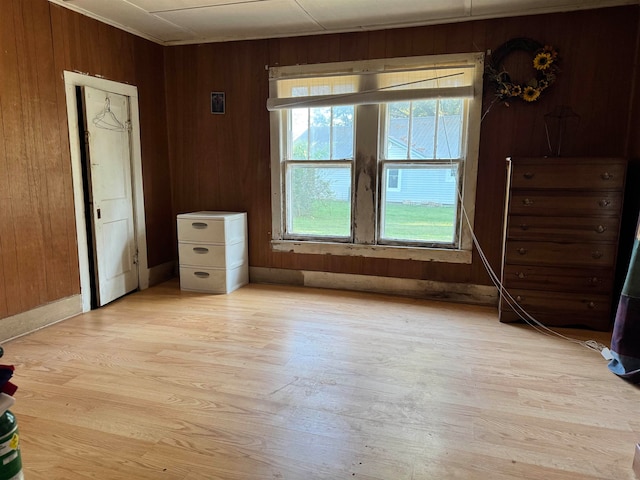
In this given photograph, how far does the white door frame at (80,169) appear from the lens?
10.8 feet

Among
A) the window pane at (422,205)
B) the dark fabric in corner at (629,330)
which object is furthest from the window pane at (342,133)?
the dark fabric in corner at (629,330)

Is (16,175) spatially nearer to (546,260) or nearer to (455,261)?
(455,261)

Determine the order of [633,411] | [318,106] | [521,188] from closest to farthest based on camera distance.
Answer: [633,411] → [521,188] → [318,106]

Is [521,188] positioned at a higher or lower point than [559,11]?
lower

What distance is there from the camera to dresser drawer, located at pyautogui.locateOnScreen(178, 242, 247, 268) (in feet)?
13.0

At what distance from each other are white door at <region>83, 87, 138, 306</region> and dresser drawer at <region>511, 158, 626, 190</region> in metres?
3.37

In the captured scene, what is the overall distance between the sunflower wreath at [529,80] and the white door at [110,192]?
329 centimetres

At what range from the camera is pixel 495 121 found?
138 inches

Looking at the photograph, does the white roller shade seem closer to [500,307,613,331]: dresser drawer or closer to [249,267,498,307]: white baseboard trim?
[249,267,498,307]: white baseboard trim

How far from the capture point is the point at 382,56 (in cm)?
372

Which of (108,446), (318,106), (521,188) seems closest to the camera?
(108,446)

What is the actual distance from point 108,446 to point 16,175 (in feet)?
6.99

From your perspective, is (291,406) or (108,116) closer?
(291,406)

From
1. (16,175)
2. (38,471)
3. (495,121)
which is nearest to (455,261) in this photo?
(495,121)
